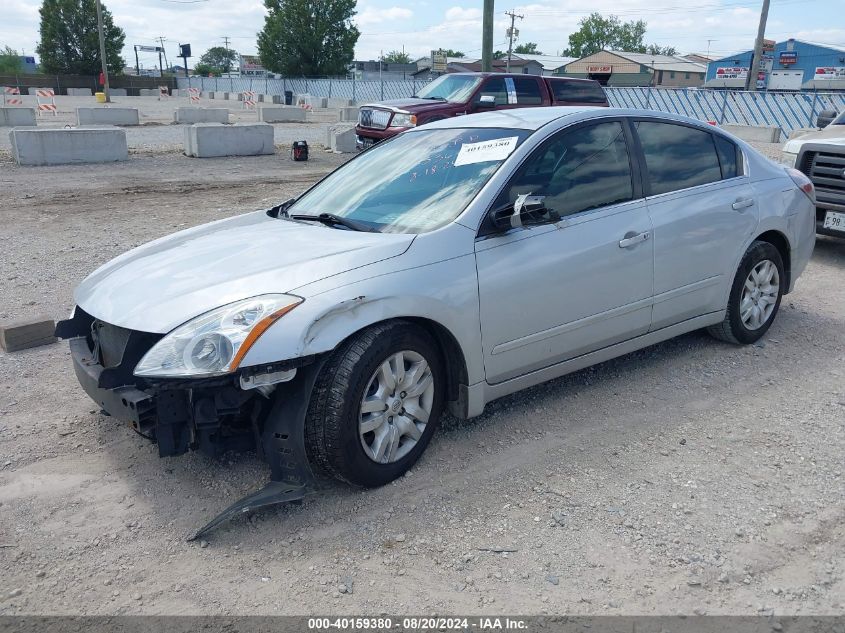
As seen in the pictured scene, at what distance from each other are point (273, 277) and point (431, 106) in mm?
11637

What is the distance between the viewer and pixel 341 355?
3.23m

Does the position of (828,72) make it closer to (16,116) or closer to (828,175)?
(16,116)

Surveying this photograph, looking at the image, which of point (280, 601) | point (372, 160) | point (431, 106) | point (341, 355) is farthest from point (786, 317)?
point (431, 106)

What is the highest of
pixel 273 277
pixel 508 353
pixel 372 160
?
pixel 372 160

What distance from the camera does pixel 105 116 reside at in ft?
78.4

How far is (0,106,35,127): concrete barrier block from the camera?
878 inches

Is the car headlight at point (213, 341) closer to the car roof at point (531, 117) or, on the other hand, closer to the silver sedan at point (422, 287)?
the silver sedan at point (422, 287)

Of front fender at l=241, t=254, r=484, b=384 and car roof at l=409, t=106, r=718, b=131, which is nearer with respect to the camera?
front fender at l=241, t=254, r=484, b=384

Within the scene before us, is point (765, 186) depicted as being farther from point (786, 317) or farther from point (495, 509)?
point (495, 509)

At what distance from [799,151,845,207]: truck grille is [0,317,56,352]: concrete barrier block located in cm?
744

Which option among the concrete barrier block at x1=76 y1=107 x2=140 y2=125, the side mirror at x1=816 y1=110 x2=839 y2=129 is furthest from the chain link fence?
the concrete barrier block at x1=76 y1=107 x2=140 y2=125

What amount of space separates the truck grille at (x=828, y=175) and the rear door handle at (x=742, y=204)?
331 cm

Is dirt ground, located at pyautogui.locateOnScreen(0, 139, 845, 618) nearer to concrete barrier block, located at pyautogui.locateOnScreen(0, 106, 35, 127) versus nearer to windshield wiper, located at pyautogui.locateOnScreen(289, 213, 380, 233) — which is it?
windshield wiper, located at pyautogui.locateOnScreen(289, 213, 380, 233)

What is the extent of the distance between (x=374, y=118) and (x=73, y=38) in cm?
7174
